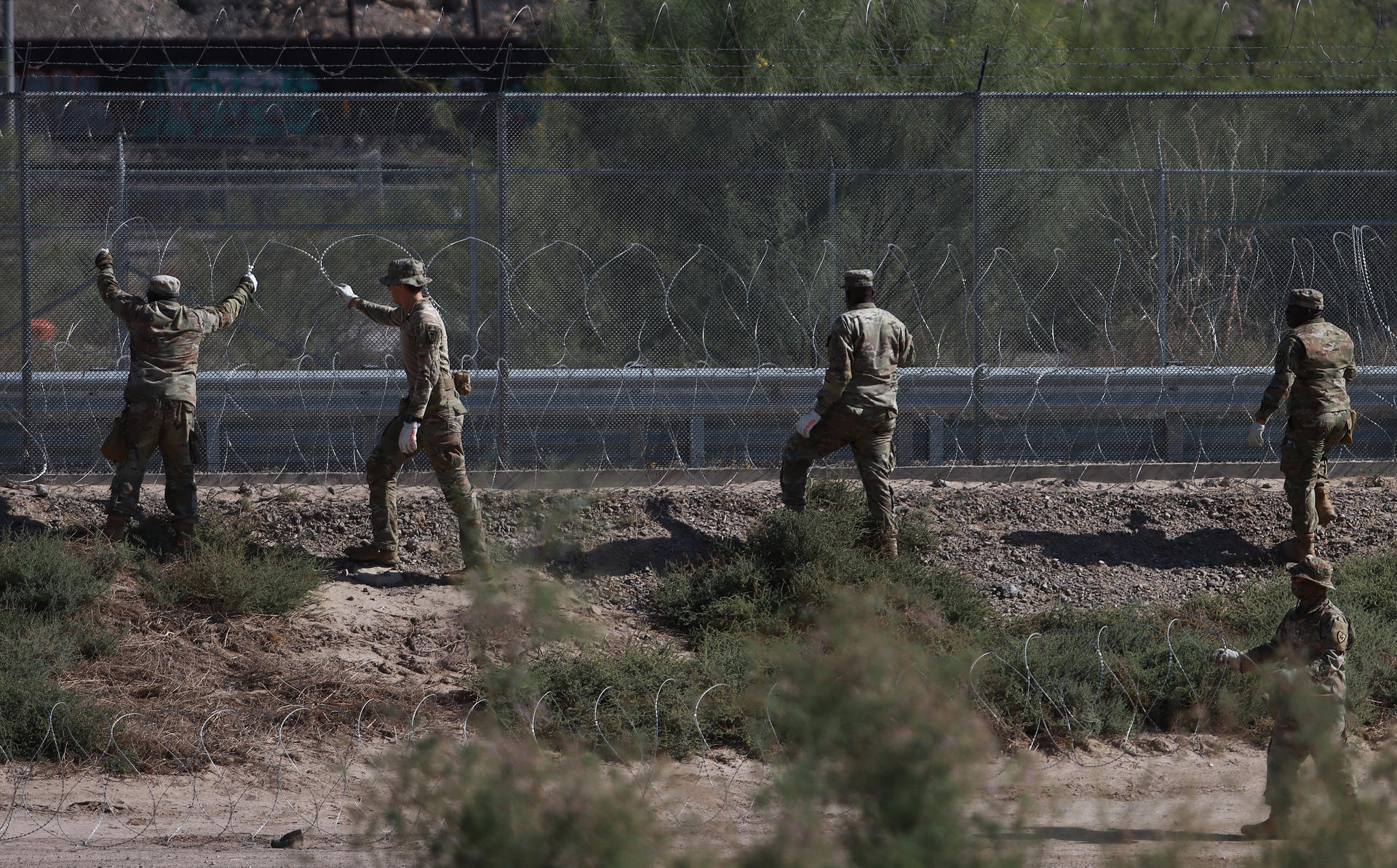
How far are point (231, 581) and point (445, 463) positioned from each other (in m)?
1.28

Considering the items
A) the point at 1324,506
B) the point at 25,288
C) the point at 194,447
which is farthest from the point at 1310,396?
the point at 25,288

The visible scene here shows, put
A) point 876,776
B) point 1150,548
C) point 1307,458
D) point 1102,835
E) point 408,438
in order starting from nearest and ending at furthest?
point 876,776 < point 1102,835 < point 408,438 < point 1307,458 < point 1150,548

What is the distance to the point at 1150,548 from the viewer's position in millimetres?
8406

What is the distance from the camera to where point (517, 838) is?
289 centimetres

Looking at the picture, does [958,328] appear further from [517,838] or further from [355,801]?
[517,838]

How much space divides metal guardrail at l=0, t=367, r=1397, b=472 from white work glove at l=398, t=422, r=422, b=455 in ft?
4.49

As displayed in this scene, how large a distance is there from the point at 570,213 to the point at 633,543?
2378 mm

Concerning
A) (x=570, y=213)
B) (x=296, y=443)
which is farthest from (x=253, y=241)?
(x=570, y=213)

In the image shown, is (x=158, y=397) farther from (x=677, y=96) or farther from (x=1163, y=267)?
(x=1163, y=267)

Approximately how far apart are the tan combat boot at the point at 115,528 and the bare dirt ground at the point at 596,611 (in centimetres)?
32

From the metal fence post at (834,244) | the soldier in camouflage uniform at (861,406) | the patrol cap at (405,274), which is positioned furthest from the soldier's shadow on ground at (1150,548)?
the patrol cap at (405,274)

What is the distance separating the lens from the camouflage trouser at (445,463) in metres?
7.30

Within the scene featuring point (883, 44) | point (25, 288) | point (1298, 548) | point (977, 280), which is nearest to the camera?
point (1298, 548)

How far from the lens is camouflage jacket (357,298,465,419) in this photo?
23.4 ft
